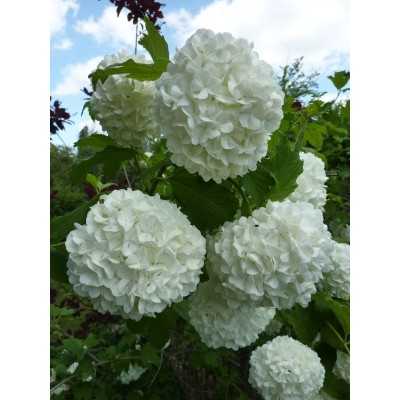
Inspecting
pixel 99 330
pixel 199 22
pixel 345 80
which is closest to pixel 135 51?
pixel 199 22

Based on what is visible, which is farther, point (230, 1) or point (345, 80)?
point (345, 80)

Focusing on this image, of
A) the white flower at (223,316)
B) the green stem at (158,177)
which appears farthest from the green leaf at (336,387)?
the green stem at (158,177)

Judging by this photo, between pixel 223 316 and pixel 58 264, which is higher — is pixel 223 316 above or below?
below

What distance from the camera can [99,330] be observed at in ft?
6.24

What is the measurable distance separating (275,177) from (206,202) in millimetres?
132

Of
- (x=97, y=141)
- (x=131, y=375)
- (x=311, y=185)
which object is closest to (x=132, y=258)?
(x=97, y=141)

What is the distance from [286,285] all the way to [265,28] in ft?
2.16

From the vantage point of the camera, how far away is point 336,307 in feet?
3.47

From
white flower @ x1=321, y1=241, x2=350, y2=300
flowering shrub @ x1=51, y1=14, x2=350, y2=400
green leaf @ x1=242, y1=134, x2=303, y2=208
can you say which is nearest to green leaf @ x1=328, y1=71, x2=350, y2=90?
flowering shrub @ x1=51, y1=14, x2=350, y2=400

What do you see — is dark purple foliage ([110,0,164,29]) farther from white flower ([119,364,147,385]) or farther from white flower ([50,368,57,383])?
white flower ([119,364,147,385])

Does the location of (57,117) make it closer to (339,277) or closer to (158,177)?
(158,177)

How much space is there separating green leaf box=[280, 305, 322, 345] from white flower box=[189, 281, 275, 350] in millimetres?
90

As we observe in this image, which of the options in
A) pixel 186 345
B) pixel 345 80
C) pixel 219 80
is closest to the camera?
pixel 219 80
